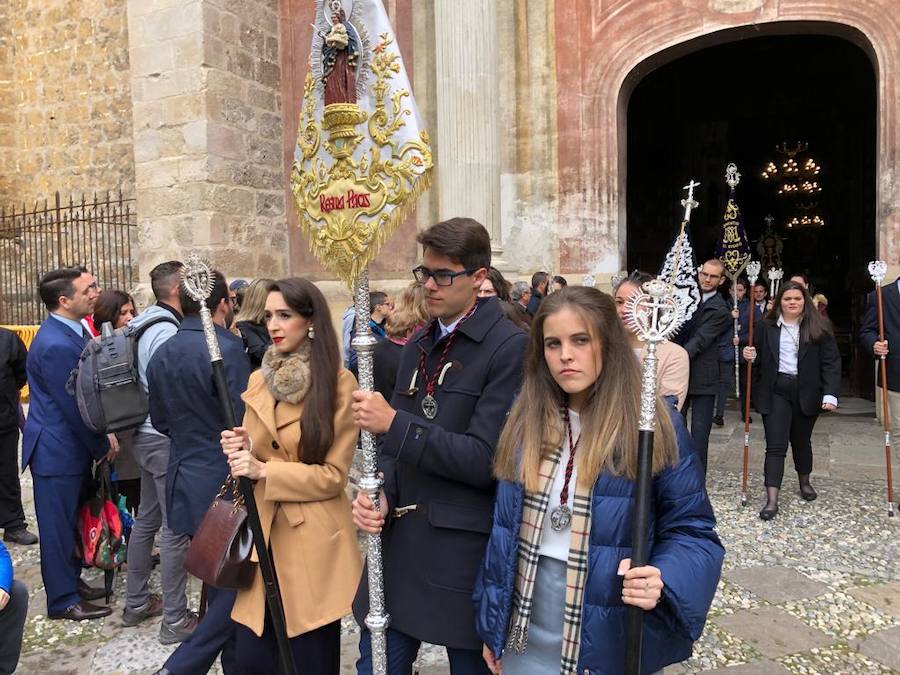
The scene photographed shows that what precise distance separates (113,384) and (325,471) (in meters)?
1.90

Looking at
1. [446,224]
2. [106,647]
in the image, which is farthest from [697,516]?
[106,647]

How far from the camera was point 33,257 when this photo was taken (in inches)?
536

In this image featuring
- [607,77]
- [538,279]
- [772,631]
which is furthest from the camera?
[607,77]

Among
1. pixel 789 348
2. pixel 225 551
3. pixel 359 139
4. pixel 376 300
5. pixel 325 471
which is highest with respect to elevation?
pixel 359 139

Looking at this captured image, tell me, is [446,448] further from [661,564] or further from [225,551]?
[225,551]

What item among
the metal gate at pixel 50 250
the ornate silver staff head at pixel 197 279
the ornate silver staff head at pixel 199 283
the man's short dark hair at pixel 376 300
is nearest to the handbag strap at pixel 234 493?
the ornate silver staff head at pixel 199 283

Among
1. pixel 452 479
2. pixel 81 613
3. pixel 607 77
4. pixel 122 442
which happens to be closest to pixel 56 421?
pixel 122 442

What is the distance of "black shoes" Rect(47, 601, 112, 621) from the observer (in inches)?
166

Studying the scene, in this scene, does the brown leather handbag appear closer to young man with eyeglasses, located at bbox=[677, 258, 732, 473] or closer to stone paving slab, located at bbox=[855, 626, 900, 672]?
stone paving slab, located at bbox=[855, 626, 900, 672]

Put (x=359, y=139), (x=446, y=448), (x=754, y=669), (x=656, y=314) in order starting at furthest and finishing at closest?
(x=754, y=669)
(x=359, y=139)
(x=446, y=448)
(x=656, y=314)

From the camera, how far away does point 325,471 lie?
269 centimetres

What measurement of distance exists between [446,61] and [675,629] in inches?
340

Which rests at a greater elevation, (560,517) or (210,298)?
(210,298)

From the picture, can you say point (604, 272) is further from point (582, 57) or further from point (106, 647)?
point (106, 647)
